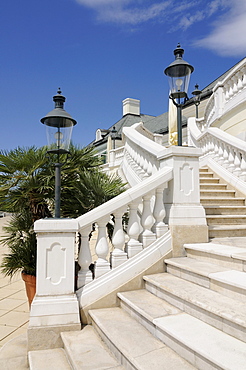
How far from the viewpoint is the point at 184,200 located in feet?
12.6

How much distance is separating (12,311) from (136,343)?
2958mm

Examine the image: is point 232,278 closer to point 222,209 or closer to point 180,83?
point 222,209

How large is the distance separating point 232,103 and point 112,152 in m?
6.17

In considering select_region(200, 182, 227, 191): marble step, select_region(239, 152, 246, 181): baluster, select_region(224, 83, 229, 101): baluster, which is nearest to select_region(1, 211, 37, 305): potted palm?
select_region(200, 182, 227, 191): marble step

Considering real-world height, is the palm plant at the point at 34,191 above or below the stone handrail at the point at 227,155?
below

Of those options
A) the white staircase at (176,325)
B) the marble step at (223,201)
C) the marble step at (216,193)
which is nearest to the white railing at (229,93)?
the marble step at (216,193)

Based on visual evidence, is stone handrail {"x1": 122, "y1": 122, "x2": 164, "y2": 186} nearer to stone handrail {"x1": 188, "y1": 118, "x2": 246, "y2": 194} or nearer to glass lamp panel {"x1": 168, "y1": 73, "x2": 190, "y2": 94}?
glass lamp panel {"x1": 168, "y1": 73, "x2": 190, "y2": 94}

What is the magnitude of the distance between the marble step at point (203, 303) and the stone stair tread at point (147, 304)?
0.20 ft

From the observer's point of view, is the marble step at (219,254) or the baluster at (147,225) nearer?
the marble step at (219,254)

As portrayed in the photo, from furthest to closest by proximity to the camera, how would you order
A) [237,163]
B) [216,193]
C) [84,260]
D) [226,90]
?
[226,90], [237,163], [216,193], [84,260]

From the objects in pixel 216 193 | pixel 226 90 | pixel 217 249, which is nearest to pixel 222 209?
pixel 216 193

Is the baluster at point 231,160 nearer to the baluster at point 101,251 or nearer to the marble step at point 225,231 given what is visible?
the marble step at point 225,231

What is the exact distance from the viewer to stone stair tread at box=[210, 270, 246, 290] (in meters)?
2.43

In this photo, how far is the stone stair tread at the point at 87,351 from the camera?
2.23 metres
